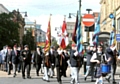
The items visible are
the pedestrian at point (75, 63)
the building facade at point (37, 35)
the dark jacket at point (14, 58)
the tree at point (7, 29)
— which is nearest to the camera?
the pedestrian at point (75, 63)

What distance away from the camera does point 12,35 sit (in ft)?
169

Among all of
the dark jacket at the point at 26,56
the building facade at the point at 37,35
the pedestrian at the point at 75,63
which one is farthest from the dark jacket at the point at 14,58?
the building facade at the point at 37,35

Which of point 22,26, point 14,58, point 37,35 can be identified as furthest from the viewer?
point 37,35

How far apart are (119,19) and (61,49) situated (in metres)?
36.1

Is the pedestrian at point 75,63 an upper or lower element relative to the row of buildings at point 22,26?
lower

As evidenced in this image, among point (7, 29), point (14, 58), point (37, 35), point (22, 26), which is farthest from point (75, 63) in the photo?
point (37, 35)

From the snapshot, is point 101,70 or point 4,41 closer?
point 101,70

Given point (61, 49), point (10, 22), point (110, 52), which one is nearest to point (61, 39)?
point (61, 49)

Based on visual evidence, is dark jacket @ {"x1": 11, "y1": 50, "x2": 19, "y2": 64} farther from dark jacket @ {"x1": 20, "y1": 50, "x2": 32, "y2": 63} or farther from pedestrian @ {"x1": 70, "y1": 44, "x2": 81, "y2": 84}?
Answer: pedestrian @ {"x1": 70, "y1": 44, "x2": 81, "y2": 84}

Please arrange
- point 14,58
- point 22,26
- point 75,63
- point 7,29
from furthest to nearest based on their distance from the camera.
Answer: point 22,26
point 7,29
point 14,58
point 75,63

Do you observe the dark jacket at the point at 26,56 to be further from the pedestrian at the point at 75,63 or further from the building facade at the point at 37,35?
the building facade at the point at 37,35

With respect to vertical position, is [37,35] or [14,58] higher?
[37,35]

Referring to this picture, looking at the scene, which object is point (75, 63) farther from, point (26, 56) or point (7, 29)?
point (7, 29)

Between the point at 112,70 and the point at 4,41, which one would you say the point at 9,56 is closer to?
the point at 112,70
